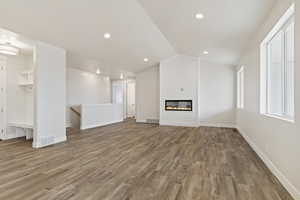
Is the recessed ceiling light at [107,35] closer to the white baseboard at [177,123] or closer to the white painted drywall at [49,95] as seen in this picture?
the white painted drywall at [49,95]

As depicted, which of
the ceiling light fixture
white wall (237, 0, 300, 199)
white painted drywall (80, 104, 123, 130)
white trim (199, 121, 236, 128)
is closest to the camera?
white wall (237, 0, 300, 199)

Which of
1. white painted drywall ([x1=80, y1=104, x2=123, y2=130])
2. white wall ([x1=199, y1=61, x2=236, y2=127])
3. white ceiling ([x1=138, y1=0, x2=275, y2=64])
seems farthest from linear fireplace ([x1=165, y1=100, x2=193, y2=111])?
white ceiling ([x1=138, y1=0, x2=275, y2=64])

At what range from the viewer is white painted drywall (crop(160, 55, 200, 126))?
8.27 metres

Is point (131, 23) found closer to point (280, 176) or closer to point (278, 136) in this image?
point (278, 136)

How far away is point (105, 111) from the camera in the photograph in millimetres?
8602

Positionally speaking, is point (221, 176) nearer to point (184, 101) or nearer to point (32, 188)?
point (32, 188)

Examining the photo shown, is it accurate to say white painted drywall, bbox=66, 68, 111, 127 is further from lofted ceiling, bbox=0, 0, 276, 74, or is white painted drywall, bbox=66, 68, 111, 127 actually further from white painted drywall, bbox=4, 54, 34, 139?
lofted ceiling, bbox=0, 0, 276, 74

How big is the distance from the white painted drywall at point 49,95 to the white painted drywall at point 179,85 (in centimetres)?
468

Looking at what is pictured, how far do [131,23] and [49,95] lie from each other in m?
2.87

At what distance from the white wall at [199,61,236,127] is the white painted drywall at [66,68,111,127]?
5.52 meters

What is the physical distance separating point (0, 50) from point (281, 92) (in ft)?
20.5

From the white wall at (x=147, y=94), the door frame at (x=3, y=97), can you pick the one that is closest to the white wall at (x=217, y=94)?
the white wall at (x=147, y=94)

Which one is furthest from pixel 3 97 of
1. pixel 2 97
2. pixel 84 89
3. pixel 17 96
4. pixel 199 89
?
pixel 199 89

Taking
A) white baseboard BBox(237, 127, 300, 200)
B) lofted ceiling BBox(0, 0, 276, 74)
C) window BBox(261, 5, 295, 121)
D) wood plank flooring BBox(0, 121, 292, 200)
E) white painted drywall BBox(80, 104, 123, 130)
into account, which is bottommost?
wood plank flooring BBox(0, 121, 292, 200)
